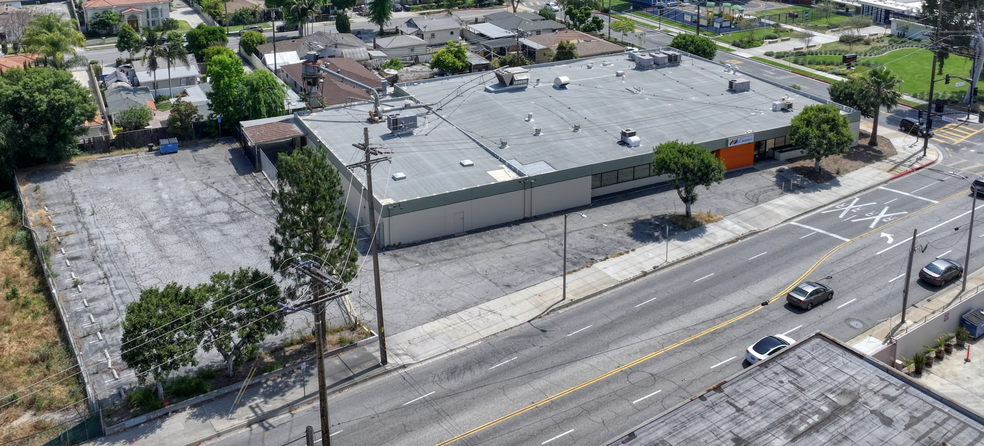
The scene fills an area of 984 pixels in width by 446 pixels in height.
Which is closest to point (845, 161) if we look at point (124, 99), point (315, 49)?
point (315, 49)

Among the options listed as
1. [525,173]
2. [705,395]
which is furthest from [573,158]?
[705,395]

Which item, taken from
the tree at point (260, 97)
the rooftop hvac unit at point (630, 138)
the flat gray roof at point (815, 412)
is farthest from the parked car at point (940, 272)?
the tree at point (260, 97)

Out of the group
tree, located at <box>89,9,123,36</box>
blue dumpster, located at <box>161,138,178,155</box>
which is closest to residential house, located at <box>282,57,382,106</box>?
blue dumpster, located at <box>161,138,178,155</box>

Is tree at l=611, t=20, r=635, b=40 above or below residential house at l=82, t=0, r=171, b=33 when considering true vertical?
below

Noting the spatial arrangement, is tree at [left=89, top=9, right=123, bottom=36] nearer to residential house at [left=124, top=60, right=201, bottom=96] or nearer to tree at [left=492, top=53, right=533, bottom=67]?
residential house at [left=124, top=60, right=201, bottom=96]

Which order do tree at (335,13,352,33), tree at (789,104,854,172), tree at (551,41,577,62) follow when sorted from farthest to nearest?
tree at (335,13,352,33) < tree at (551,41,577,62) < tree at (789,104,854,172)

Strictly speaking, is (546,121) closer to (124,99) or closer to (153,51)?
(124,99)

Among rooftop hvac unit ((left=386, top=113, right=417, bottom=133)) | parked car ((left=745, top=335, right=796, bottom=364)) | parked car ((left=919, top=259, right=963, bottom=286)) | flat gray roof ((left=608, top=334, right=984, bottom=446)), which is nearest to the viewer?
flat gray roof ((left=608, top=334, right=984, bottom=446))
